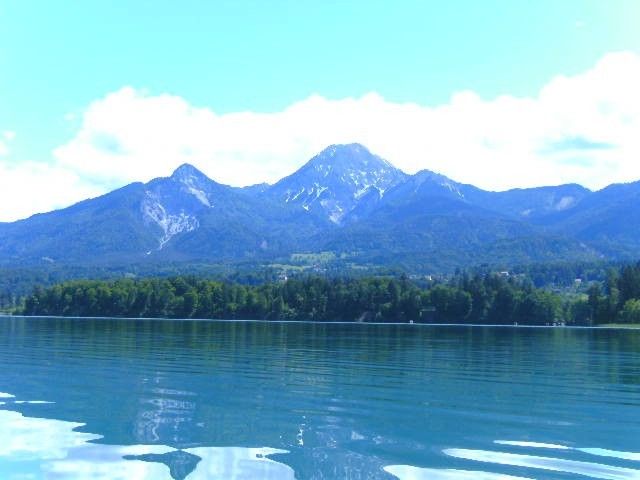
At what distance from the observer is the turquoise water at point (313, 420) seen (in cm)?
2330

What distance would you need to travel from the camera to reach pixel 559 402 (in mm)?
37000

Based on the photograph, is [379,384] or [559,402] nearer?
[559,402]

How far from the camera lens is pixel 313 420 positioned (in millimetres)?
30516

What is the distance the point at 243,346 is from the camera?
77.7 meters

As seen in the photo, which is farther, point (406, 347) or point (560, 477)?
point (406, 347)

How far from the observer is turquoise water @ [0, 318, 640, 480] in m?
23.3

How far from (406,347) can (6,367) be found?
1648 inches

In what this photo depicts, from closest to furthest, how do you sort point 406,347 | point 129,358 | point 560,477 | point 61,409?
1. point 560,477
2. point 61,409
3. point 129,358
4. point 406,347

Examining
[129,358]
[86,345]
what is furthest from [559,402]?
[86,345]

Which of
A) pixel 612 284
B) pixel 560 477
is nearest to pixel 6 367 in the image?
pixel 560 477

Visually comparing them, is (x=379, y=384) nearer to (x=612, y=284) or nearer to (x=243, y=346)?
(x=243, y=346)

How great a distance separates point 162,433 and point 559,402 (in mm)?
19230

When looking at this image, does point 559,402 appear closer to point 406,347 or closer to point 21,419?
point 21,419

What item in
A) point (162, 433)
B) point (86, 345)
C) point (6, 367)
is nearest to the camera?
point (162, 433)
